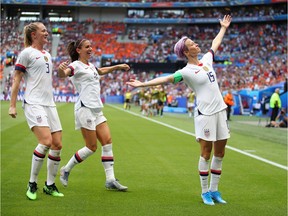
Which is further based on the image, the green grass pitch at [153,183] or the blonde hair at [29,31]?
the blonde hair at [29,31]

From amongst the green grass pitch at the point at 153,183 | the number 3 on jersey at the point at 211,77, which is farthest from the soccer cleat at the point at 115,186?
the number 3 on jersey at the point at 211,77

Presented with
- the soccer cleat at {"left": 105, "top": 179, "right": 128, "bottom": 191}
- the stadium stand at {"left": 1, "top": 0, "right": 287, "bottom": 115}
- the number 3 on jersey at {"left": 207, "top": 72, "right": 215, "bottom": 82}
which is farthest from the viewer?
the stadium stand at {"left": 1, "top": 0, "right": 287, "bottom": 115}

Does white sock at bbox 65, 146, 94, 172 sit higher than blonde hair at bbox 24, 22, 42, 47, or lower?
lower

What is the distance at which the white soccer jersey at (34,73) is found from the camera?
23.6 feet

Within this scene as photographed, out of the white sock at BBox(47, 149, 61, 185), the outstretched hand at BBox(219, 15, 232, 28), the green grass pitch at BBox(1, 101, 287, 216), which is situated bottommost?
the green grass pitch at BBox(1, 101, 287, 216)

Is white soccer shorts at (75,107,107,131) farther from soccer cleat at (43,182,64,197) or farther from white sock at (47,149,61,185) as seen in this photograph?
Result: soccer cleat at (43,182,64,197)

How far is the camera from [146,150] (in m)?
13.7

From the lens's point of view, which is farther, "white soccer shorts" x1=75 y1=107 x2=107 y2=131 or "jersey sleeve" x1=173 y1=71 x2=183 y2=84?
"white soccer shorts" x1=75 y1=107 x2=107 y2=131

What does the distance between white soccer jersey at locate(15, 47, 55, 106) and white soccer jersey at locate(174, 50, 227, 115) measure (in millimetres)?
1865

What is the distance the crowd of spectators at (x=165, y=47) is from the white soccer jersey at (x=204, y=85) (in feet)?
126

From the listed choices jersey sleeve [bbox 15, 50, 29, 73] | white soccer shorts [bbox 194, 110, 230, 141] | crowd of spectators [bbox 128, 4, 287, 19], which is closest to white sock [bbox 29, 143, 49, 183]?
jersey sleeve [bbox 15, 50, 29, 73]

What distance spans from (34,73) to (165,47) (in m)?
64.4

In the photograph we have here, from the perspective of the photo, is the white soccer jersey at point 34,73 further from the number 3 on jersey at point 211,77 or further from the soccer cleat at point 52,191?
the number 3 on jersey at point 211,77

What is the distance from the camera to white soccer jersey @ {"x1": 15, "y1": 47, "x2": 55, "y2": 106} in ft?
23.6
